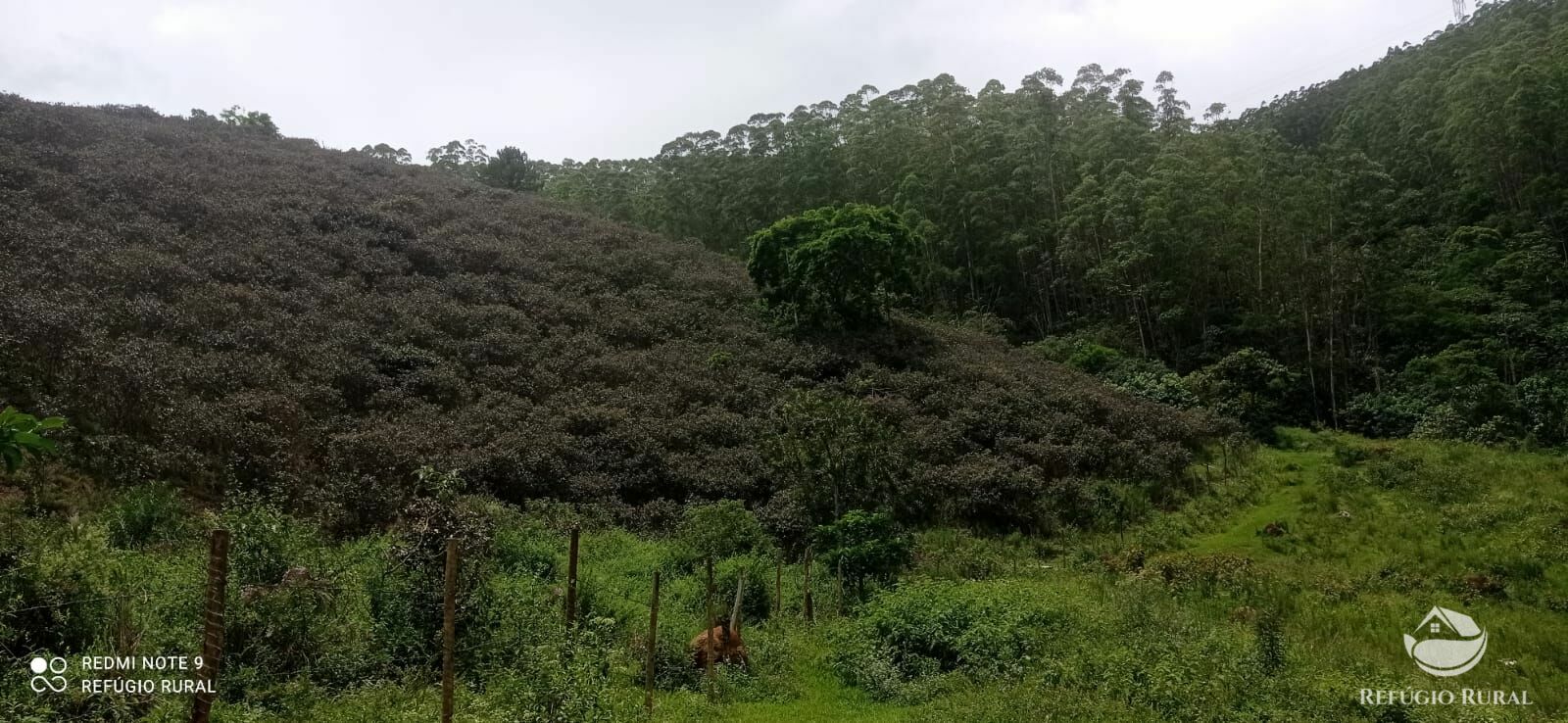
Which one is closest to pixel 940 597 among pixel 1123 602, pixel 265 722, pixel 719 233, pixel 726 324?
pixel 1123 602

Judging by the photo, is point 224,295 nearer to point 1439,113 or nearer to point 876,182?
point 876,182

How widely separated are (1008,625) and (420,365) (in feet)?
49.9

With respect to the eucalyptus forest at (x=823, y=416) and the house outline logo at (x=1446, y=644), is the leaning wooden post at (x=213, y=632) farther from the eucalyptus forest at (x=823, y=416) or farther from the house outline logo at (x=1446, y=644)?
the house outline logo at (x=1446, y=644)

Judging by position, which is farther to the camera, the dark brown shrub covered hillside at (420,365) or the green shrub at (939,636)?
the dark brown shrub covered hillside at (420,365)

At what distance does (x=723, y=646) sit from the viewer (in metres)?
8.66

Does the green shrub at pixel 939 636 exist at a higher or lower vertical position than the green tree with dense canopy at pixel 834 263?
lower

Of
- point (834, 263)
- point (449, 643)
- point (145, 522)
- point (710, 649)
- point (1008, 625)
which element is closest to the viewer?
point (449, 643)

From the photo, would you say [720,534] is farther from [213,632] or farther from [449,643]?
[213,632]

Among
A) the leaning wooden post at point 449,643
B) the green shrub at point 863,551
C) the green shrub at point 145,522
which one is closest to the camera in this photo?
the leaning wooden post at point 449,643

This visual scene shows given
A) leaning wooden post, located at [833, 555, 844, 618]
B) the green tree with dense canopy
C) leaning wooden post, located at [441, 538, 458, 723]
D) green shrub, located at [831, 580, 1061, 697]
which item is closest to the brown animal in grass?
green shrub, located at [831, 580, 1061, 697]

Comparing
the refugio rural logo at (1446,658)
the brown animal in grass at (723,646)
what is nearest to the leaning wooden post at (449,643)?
the brown animal in grass at (723,646)

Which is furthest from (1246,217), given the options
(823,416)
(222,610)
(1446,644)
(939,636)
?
(222,610)

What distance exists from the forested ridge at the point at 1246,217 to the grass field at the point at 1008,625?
8.29 meters

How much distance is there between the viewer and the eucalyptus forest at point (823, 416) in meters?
6.90
